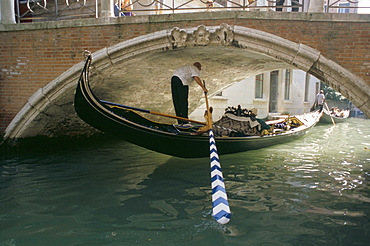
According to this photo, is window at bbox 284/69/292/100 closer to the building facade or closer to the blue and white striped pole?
the building facade

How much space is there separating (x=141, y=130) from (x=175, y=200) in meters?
1.03

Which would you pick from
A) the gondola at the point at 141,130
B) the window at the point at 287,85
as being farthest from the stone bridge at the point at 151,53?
the window at the point at 287,85

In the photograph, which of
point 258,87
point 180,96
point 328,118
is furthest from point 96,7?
point 328,118

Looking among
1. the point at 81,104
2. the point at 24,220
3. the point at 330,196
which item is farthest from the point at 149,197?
the point at 330,196

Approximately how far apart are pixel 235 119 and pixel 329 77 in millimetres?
1395

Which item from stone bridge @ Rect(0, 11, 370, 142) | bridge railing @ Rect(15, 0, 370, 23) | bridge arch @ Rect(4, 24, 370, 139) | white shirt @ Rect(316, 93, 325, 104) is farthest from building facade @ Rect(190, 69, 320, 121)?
bridge arch @ Rect(4, 24, 370, 139)

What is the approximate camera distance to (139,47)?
3889 millimetres

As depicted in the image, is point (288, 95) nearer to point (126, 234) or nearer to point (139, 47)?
point (139, 47)

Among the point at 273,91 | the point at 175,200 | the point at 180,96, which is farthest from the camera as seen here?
the point at 273,91

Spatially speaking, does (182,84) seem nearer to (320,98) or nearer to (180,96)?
(180,96)

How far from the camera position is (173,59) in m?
4.56

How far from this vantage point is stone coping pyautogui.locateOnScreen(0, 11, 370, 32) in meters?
3.42

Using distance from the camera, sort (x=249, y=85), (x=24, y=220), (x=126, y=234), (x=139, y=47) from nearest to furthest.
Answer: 1. (x=126, y=234)
2. (x=24, y=220)
3. (x=139, y=47)
4. (x=249, y=85)

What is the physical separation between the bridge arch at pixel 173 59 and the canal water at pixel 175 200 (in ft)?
1.83
